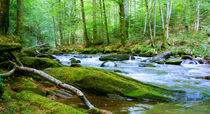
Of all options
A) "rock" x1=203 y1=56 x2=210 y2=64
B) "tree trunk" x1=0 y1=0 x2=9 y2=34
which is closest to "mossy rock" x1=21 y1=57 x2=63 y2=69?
"tree trunk" x1=0 y1=0 x2=9 y2=34

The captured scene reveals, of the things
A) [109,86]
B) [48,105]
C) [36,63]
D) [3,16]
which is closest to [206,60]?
[109,86]

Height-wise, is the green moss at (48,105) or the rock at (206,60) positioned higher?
the green moss at (48,105)

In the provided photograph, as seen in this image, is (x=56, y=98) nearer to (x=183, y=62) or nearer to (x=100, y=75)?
(x=100, y=75)

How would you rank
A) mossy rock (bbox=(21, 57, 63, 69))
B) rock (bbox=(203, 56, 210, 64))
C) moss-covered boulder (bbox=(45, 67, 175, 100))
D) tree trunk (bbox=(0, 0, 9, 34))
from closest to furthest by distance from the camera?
1. moss-covered boulder (bbox=(45, 67, 175, 100))
2. tree trunk (bbox=(0, 0, 9, 34))
3. mossy rock (bbox=(21, 57, 63, 69))
4. rock (bbox=(203, 56, 210, 64))

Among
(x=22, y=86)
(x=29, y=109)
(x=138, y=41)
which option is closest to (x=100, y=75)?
(x=22, y=86)

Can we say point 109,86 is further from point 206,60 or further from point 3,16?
point 206,60

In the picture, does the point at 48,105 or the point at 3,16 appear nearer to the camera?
the point at 48,105

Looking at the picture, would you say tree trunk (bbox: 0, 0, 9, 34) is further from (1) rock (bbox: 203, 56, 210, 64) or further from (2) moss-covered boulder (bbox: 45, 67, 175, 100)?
(1) rock (bbox: 203, 56, 210, 64)

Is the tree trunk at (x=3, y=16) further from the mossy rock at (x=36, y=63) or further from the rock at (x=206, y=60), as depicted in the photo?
the rock at (x=206, y=60)

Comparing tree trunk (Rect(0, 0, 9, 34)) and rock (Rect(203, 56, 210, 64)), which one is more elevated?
tree trunk (Rect(0, 0, 9, 34))

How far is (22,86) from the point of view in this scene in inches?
111

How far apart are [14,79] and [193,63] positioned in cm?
1013

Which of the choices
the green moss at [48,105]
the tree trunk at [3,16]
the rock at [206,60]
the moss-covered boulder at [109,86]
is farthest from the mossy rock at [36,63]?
the rock at [206,60]

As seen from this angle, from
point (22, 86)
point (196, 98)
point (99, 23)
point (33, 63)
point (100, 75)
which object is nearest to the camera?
point (22, 86)
